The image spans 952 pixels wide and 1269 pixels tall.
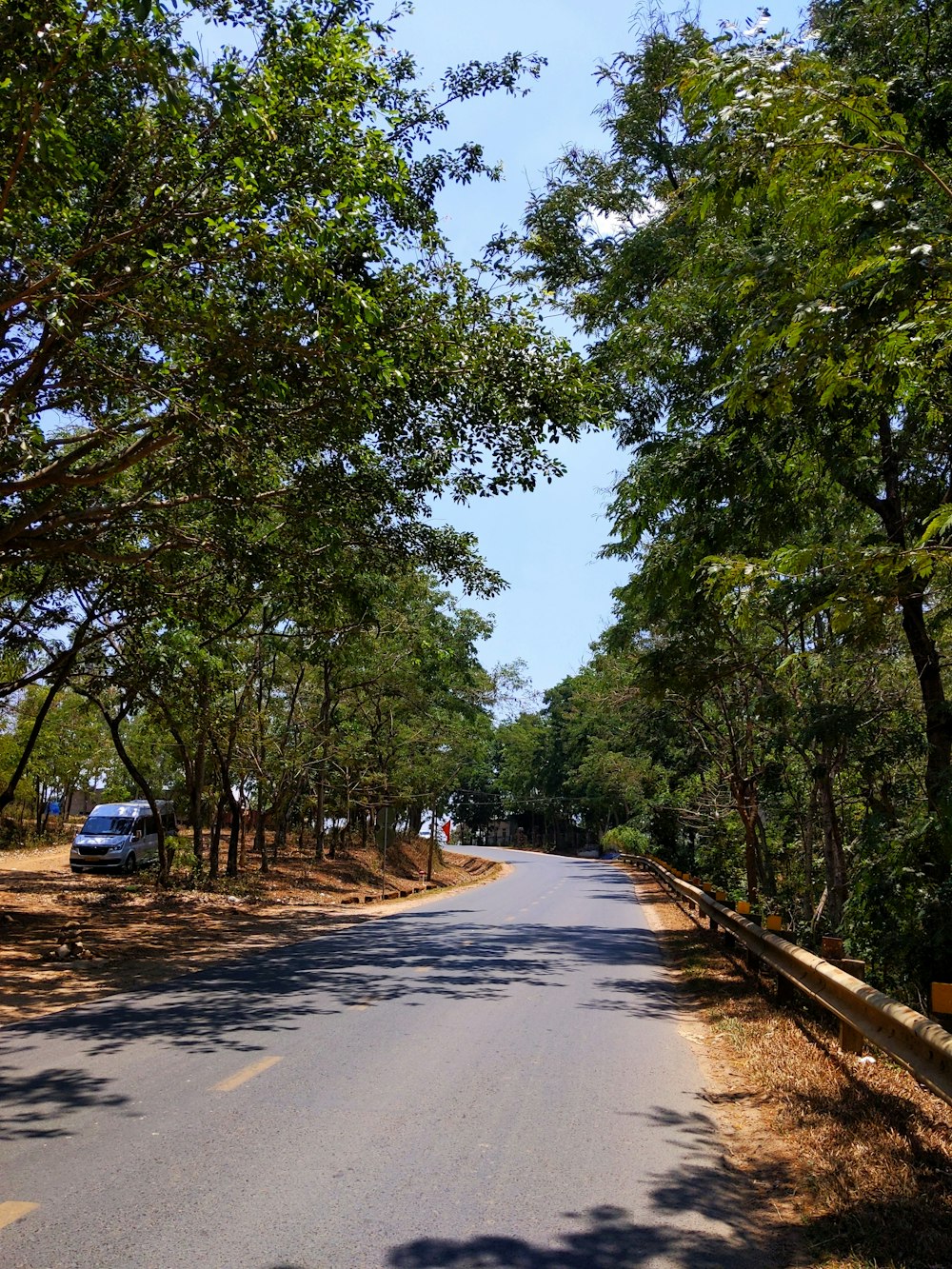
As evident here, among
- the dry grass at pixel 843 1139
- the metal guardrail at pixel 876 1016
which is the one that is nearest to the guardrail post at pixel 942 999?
the metal guardrail at pixel 876 1016

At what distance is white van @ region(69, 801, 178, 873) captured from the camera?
86.3 ft

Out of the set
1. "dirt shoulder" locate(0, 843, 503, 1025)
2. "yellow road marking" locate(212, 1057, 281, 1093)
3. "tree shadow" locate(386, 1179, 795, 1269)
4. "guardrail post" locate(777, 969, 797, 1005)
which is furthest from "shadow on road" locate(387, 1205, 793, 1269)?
"dirt shoulder" locate(0, 843, 503, 1025)

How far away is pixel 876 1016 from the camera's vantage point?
5441 mm

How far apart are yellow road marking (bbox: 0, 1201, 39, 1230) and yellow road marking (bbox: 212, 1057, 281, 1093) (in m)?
2.07

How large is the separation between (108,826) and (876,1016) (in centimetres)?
2580

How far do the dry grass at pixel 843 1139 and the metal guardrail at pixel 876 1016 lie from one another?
0.40 m

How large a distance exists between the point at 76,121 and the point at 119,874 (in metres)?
21.8

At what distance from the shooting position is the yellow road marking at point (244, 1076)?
6416 millimetres

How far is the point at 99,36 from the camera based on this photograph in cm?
702

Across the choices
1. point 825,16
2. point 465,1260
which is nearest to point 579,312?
point 825,16

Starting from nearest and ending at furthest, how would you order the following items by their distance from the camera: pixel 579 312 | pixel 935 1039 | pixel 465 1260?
pixel 465 1260
pixel 935 1039
pixel 579 312

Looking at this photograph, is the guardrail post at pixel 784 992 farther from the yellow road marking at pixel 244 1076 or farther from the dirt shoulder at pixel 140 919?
the dirt shoulder at pixel 140 919

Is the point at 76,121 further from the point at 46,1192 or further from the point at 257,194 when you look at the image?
the point at 46,1192

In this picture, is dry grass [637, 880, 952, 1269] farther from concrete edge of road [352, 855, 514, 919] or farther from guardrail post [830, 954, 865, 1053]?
concrete edge of road [352, 855, 514, 919]
